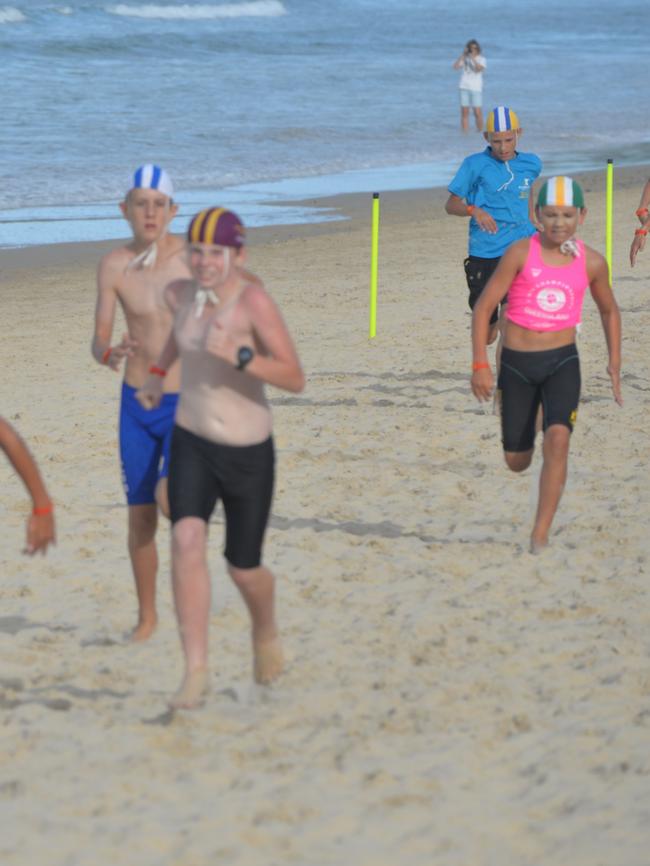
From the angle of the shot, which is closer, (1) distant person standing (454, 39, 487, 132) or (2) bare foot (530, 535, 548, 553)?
(2) bare foot (530, 535, 548, 553)

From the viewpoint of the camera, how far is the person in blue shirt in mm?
9297

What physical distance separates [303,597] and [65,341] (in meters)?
6.85

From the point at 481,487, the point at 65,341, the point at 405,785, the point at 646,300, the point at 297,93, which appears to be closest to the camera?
the point at 405,785

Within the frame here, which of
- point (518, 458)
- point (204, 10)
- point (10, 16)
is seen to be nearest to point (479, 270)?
point (518, 458)

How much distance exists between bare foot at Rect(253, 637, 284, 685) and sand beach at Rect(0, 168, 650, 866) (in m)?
0.08

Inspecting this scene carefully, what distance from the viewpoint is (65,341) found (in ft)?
43.4

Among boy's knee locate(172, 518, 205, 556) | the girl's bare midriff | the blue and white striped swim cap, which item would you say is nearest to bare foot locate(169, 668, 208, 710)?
boy's knee locate(172, 518, 205, 556)

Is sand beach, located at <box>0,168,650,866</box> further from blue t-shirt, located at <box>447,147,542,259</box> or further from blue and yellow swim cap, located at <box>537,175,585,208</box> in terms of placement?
blue and yellow swim cap, located at <box>537,175,585,208</box>

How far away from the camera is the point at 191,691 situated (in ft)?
17.7

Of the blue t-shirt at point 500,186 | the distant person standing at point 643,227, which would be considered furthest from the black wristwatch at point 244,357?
the distant person standing at point 643,227

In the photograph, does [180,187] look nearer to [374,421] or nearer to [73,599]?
[374,421]

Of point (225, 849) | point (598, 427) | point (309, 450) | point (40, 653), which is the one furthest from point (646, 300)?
point (225, 849)

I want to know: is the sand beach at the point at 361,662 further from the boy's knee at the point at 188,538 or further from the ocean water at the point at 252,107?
the ocean water at the point at 252,107

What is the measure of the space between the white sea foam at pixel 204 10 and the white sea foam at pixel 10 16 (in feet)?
22.9
